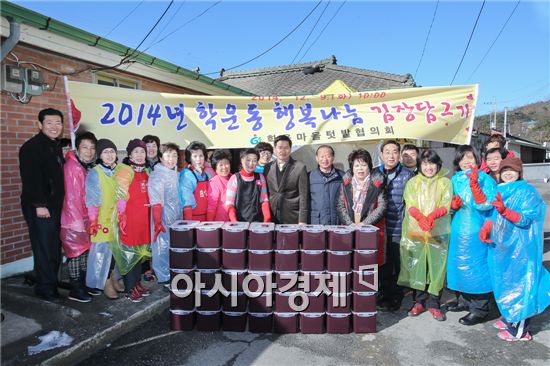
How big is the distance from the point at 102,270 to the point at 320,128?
131 inches

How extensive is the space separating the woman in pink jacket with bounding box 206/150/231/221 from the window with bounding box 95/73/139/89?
112 inches

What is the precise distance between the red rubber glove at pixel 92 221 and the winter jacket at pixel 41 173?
308mm

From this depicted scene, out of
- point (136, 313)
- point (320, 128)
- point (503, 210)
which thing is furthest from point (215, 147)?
point (503, 210)

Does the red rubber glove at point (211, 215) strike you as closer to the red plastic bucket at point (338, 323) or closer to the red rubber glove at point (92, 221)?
the red rubber glove at point (92, 221)

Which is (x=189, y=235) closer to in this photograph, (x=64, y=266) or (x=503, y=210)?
(x=64, y=266)

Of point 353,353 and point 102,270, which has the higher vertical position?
point 102,270

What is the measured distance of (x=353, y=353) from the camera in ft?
10.7

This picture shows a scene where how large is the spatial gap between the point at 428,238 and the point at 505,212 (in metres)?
0.79

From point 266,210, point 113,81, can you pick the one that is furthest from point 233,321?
point 113,81

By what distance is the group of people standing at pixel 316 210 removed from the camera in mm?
3547

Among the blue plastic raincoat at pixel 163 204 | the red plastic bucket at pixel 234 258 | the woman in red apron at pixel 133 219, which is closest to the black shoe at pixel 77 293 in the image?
the woman in red apron at pixel 133 219

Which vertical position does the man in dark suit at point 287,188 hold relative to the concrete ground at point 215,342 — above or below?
above

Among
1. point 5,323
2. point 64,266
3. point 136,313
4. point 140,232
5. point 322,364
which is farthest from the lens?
point 64,266

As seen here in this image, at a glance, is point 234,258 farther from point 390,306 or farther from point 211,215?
Answer: point 390,306
